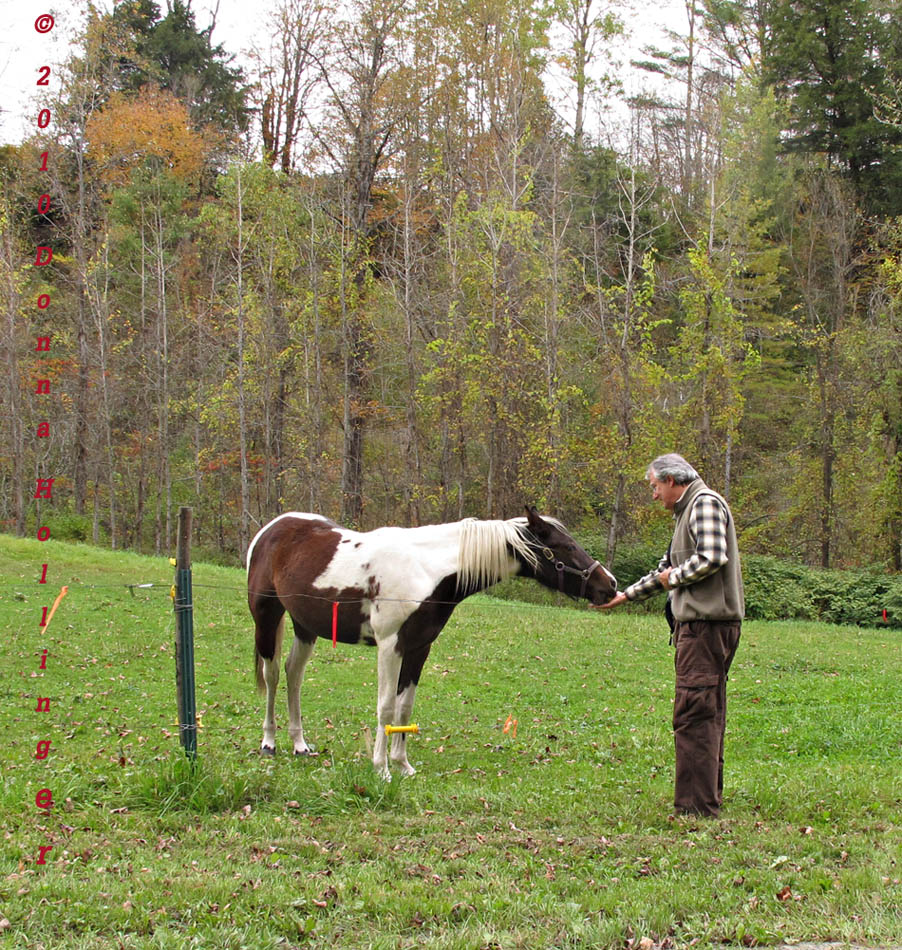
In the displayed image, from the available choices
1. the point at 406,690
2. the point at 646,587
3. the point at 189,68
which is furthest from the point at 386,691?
the point at 189,68

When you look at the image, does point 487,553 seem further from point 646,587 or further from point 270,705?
point 270,705

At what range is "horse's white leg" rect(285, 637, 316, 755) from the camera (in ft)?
23.7

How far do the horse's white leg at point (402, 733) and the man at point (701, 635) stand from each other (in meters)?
2.06

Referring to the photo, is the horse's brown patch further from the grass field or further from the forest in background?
the forest in background

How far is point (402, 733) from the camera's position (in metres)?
6.71

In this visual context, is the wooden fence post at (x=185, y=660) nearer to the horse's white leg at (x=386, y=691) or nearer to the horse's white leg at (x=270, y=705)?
the horse's white leg at (x=386, y=691)

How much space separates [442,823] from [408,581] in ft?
6.33

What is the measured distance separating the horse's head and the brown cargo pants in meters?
1.11

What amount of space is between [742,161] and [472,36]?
10.7 meters

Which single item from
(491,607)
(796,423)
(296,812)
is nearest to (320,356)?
(491,607)

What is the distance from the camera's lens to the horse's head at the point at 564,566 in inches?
259

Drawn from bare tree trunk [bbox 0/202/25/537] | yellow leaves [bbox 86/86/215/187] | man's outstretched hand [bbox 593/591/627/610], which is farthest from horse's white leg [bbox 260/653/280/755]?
yellow leaves [bbox 86/86/215/187]

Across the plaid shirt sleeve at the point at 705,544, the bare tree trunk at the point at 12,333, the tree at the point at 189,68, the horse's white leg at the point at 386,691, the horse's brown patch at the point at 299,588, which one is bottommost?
the horse's white leg at the point at 386,691

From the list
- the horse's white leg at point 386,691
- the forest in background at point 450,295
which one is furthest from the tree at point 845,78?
the horse's white leg at point 386,691
